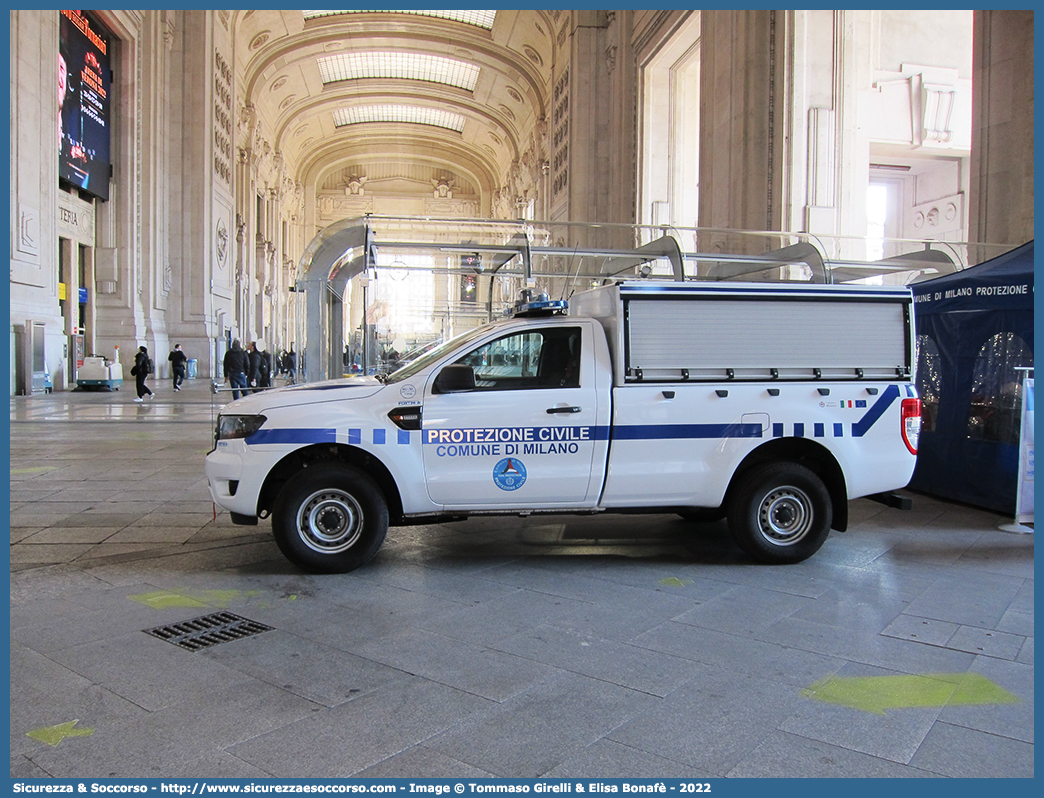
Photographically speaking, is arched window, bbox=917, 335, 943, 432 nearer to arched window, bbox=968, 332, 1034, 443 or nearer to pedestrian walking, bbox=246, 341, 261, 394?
arched window, bbox=968, 332, 1034, 443

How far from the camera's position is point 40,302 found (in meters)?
22.5

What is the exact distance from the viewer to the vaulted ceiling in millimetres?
40469

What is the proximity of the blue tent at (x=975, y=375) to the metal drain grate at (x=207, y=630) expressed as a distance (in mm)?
7265

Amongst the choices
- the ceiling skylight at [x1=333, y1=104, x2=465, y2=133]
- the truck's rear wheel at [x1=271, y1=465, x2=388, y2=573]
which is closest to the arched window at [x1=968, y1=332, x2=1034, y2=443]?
the truck's rear wheel at [x1=271, y1=465, x2=388, y2=573]

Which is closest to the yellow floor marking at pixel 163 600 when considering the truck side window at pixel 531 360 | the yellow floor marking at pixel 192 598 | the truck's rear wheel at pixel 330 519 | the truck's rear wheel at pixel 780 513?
the yellow floor marking at pixel 192 598

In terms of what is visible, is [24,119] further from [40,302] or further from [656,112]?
[656,112]

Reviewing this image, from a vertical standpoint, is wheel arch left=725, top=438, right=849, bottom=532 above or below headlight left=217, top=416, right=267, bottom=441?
below

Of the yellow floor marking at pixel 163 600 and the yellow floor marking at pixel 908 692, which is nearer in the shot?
the yellow floor marking at pixel 908 692

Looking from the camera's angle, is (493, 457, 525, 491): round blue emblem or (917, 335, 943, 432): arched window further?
(917, 335, 943, 432): arched window

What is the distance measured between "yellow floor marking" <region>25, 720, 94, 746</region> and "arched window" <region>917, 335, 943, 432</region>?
8653mm

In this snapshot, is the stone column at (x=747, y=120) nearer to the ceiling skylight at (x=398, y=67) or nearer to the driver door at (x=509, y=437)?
the driver door at (x=509, y=437)

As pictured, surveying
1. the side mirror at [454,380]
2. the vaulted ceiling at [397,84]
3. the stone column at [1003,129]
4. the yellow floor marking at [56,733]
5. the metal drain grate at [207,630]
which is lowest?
the yellow floor marking at [56,733]

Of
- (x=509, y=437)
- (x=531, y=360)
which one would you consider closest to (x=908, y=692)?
(x=509, y=437)

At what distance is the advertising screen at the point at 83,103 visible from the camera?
2489 cm
